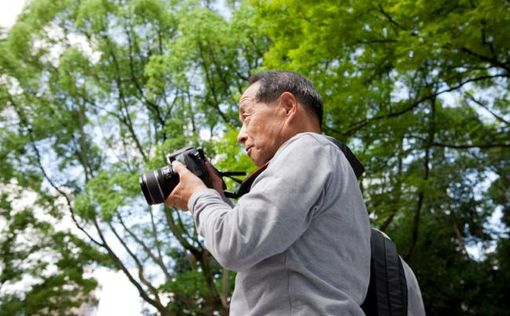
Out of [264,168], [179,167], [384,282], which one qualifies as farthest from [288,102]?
[384,282]

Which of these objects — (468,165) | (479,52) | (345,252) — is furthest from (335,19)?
(468,165)

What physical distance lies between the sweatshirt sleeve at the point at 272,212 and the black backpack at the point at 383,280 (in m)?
0.17

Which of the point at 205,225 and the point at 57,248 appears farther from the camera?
the point at 57,248

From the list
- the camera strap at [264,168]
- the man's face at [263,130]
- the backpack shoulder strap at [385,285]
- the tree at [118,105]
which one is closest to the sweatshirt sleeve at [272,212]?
the camera strap at [264,168]

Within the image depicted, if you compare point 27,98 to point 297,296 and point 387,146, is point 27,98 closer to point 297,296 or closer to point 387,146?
point 387,146

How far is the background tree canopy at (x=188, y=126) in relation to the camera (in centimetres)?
757

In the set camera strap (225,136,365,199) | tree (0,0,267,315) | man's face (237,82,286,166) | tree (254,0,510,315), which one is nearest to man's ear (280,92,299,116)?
man's face (237,82,286,166)

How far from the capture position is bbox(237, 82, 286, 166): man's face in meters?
1.41

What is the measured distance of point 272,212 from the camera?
1075mm

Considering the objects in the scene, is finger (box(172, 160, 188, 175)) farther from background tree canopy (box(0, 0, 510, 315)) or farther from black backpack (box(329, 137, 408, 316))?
background tree canopy (box(0, 0, 510, 315))

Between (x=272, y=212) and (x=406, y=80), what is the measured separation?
1074 cm

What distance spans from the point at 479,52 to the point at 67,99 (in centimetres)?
1045

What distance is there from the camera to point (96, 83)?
40.3 ft

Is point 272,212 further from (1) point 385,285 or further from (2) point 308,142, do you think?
(1) point 385,285
